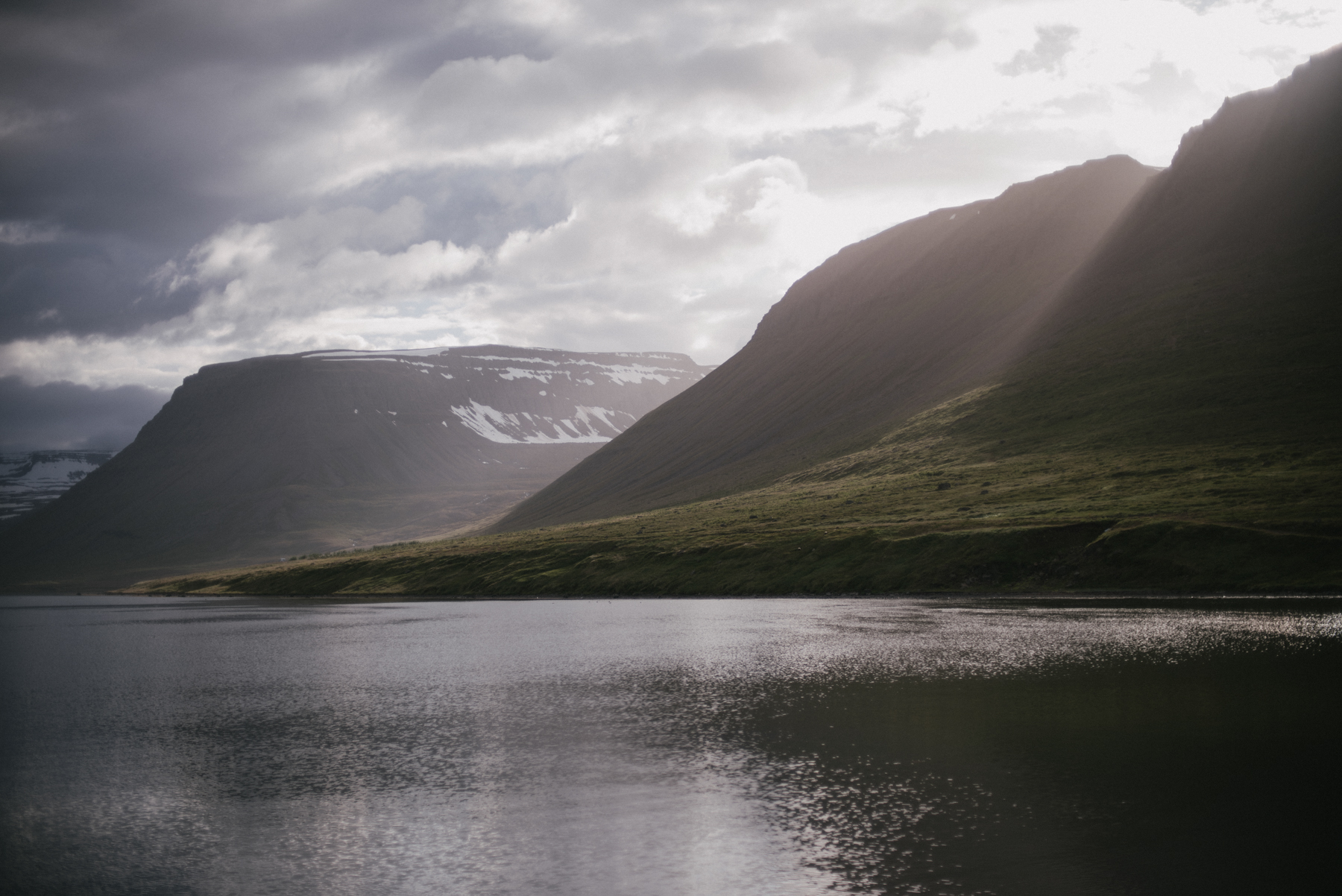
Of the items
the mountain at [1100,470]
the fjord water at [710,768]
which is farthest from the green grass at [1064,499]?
the fjord water at [710,768]

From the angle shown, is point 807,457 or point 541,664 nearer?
point 541,664

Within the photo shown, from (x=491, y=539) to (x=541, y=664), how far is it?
406 feet

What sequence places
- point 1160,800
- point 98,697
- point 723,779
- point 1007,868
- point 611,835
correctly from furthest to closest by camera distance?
point 98,697 → point 723,779 → point 1160,800 → point 611,835 → point 1007,868

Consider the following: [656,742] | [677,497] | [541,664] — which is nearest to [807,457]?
[677,497]

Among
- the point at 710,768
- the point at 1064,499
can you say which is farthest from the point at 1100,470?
the point at 710,768

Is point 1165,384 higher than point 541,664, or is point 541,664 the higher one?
point 1165,384

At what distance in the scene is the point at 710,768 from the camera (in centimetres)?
2638

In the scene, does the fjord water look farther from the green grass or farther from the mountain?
the mountain

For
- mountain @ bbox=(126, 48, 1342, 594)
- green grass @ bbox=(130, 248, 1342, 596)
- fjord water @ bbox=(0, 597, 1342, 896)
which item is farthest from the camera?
mountain @ bbox=(126, 48, 1342, 594)

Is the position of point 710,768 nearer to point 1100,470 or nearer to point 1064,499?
point 1064,499

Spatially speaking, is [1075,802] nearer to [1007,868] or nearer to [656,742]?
[1007,868]

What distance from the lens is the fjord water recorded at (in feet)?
61.6

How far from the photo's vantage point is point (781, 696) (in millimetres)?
36719

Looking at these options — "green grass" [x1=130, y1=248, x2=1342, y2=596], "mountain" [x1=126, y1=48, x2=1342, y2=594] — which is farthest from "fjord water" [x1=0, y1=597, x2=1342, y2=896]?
"mountain" [x1=126, y1=48, x2=1342, y2=594]
